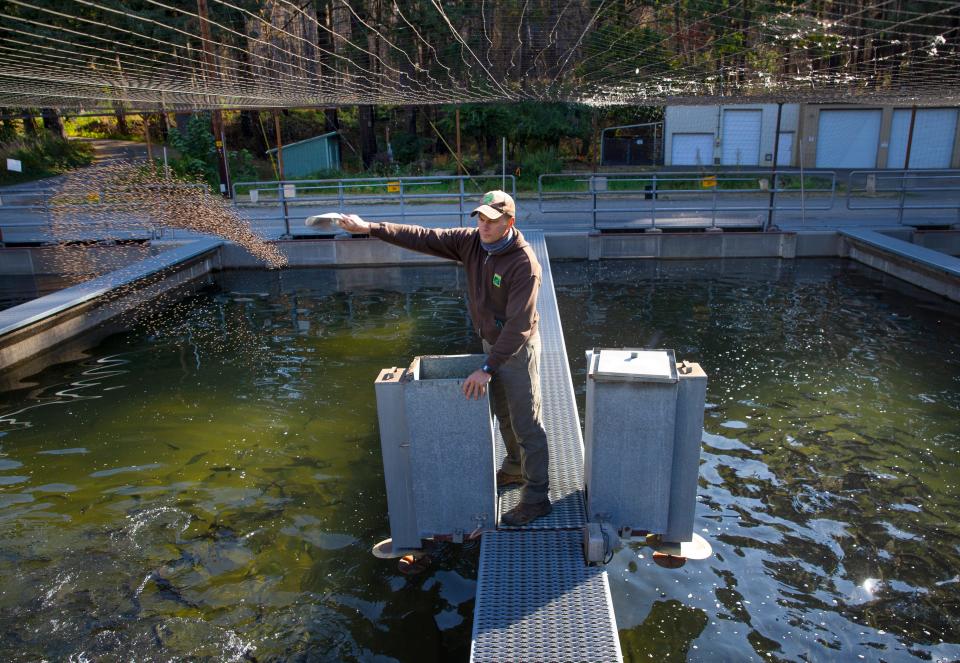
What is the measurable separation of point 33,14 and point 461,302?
2032 centimetres

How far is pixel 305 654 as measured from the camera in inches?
134

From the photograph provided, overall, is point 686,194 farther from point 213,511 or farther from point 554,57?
point 213,511

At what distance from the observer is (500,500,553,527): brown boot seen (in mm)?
3682

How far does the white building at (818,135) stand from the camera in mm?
24094

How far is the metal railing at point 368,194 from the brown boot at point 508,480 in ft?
26.4

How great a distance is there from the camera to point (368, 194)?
19.4 m

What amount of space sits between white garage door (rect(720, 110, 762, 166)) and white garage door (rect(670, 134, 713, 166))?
0.49 m

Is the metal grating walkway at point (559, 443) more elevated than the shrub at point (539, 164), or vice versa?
the shrub at point (539, 164)

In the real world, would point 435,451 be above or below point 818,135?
below

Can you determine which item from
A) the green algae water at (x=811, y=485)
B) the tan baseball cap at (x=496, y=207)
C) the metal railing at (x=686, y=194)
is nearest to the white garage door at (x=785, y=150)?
the metal railing at (x=686, y=194)

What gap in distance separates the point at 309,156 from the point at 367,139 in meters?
2.29

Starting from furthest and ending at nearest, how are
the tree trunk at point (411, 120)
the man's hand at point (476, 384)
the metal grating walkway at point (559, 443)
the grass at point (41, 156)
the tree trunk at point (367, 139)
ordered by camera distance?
the tree trunk at point (411, 120)
the tree trunk at point (367, 139)
the grass at point (41, 156)
the metal grating walkway at point (559, 443)
the man's hand at point (476, 384)

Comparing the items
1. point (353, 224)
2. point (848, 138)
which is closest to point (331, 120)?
point (848, 138)

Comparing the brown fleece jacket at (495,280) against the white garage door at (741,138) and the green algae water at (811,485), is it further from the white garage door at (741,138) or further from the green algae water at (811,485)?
the white garage door at (741,138)
